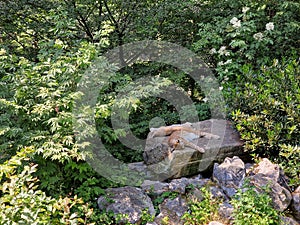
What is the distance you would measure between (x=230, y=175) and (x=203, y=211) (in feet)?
1.93

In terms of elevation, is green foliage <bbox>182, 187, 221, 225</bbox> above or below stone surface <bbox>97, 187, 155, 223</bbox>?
below

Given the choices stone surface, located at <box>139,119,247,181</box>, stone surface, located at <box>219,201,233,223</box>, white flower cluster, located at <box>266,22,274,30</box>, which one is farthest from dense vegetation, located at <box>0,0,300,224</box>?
stone surface, located at <box>219,201,233,223</box>

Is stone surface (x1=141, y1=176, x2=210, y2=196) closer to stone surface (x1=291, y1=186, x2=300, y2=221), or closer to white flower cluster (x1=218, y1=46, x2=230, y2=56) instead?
stone surface (x1=291, y1=186, x2=300, y2=221)

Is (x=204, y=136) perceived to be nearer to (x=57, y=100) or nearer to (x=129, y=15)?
(x=57, y=100)

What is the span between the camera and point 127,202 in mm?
3357

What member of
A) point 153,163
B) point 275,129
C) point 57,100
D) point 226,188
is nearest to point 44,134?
point 57,100

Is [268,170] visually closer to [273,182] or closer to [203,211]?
[273,182]

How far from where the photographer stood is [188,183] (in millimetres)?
3723

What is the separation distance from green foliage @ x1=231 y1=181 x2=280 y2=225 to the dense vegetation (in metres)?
0.67

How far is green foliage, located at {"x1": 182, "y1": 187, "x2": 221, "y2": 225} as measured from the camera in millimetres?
3230

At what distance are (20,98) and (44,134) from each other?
0.48 metres

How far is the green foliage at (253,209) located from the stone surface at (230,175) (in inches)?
14.3

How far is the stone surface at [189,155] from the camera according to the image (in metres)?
4.04

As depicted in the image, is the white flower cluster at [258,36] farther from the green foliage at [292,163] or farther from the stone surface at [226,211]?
the stone surface at [226,211]
